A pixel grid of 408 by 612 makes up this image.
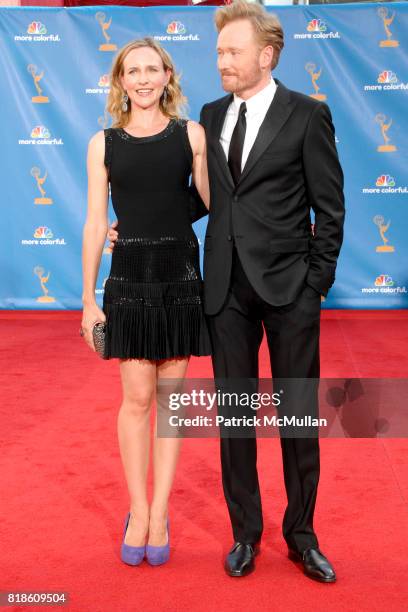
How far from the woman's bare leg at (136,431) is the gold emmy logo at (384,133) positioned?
16.0 feet

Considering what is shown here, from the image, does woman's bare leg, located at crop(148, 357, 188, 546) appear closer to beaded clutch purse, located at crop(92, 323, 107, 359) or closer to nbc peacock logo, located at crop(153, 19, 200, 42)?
beaded clutch purse, located at crop(92, 323, 107, 359)

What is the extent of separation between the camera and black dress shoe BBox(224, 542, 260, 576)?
258 cm

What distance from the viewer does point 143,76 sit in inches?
96.6

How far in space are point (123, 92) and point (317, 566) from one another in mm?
1568

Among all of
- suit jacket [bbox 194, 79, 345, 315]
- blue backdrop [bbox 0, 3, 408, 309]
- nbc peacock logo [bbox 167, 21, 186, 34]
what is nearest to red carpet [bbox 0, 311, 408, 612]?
suit jacket [bbox 194, 79, 345, 315]

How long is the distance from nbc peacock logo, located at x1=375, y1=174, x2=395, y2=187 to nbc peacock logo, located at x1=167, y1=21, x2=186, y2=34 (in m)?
Answer: 2.05

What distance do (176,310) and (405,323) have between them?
443 centimetres

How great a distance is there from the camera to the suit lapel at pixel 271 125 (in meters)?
2.38

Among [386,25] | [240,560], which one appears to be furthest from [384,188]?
[240,560]

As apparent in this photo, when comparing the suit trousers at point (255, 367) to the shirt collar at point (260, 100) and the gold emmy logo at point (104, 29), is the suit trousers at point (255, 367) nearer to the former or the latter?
the shirt collar at point (260, 100)

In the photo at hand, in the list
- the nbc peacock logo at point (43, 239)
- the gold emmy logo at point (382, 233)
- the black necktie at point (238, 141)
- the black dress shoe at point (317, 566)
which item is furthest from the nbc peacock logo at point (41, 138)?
the black dress shoe at point (317, 566)

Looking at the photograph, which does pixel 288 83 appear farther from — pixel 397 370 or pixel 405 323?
pixel 397 370

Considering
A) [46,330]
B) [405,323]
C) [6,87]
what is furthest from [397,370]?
[6,87]

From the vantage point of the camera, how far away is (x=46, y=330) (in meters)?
6.46
